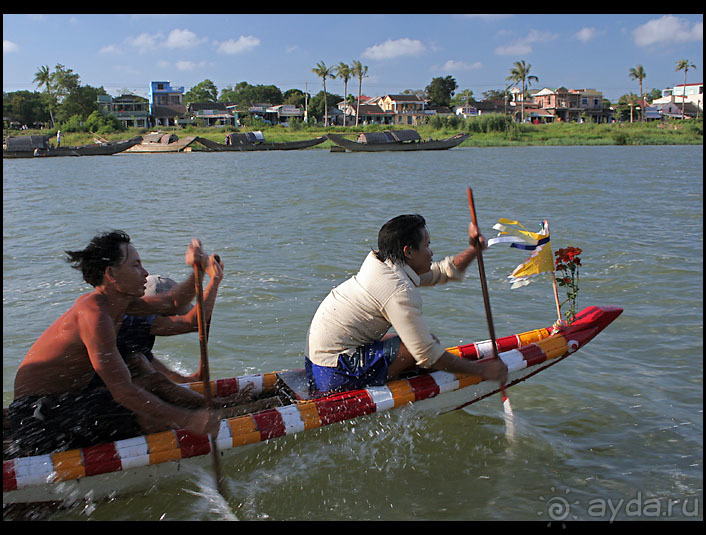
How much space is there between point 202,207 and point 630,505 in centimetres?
1705

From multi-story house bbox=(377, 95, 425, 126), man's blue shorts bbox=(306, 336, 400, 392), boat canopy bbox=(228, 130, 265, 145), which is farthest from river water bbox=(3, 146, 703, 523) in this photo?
multi-story house bbox=(377, 95, 425, 126)

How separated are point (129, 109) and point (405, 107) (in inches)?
1542

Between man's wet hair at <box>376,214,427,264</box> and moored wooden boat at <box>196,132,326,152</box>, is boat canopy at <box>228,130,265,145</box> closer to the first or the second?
moored wooden boat at <box>196,132,326,152</box>

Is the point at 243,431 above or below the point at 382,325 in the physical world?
below

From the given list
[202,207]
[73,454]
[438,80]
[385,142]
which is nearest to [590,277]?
[73,454]

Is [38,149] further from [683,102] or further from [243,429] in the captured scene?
[683,102]

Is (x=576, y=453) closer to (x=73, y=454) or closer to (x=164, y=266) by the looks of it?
(x=73, y=454)

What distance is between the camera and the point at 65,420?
379cm

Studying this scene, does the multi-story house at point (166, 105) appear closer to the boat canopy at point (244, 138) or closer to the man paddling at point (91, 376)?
the boat canopy at point (244, 138)

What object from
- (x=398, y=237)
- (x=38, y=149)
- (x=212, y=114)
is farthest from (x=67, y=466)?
(x=212, y=114)

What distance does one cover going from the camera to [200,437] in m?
4.01

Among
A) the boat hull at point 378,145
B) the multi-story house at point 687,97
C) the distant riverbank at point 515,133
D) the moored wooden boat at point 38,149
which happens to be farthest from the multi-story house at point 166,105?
the multi-story house at point 687,97

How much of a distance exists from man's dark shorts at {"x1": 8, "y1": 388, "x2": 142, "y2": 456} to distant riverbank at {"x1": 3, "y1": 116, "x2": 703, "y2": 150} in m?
59.6

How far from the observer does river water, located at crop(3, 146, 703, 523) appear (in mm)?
4340
